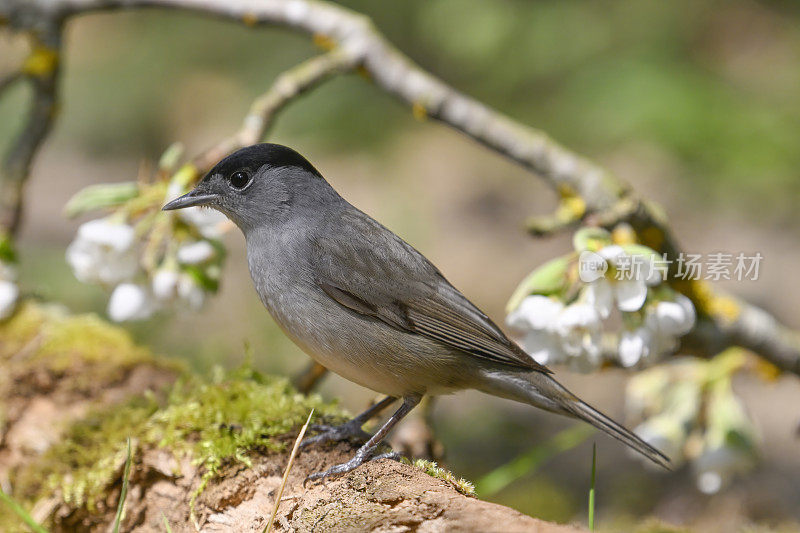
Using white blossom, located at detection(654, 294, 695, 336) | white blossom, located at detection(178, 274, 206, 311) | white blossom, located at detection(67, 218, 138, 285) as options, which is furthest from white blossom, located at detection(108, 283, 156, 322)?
white blossom, located at detection(654, 294, 695, 336)

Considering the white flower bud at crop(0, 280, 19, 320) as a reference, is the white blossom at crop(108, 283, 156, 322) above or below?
above

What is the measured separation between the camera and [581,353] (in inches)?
109

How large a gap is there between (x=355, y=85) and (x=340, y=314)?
5662 millimetres

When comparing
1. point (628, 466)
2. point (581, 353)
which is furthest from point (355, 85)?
point (581, 353)

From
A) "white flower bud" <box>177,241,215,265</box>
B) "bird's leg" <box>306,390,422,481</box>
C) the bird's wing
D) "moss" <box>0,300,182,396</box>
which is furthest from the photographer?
"moss" <box>0,300,182,396</box>

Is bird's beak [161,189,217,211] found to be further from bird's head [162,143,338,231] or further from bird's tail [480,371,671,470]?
bird's tail [480,371,671,470]

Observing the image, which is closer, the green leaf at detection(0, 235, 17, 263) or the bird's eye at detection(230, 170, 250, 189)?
the bird's eye at detection(230, 170, 250, 189)

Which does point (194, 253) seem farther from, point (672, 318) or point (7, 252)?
point (672, 318)

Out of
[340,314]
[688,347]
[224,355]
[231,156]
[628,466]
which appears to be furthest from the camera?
[224,355]

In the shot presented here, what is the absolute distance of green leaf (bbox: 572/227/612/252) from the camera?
8.91 feet

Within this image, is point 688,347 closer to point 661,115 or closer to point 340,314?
point 340,314

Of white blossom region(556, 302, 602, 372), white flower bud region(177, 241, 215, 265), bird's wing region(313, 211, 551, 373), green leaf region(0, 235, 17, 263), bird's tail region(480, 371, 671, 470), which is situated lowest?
green leaf region(0, 235, 17, 263)

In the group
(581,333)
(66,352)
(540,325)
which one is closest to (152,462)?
(66,352)

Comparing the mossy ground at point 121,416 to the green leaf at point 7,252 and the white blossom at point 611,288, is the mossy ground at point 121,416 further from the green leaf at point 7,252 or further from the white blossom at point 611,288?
the white blossom at point 611,288
